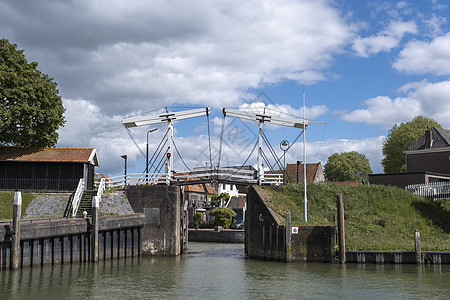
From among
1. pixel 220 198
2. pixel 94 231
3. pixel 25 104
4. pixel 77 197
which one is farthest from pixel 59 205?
pixel 220 198

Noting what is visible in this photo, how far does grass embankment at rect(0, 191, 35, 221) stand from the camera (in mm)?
31625

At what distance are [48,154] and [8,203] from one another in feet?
18.0

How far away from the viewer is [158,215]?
3353cm

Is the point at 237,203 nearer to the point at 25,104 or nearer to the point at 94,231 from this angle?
the point at 25,104

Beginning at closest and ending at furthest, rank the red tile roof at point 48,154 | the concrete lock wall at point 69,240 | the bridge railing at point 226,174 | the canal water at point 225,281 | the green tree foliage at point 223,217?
the canal water at point 225,281, the concrete lock wall at point 69,240, the bridge railing at point 226,174, the red tile roof at point 48,154, the green tree foliage at point 223,217

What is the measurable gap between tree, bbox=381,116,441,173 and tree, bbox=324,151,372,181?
13360 millimetres

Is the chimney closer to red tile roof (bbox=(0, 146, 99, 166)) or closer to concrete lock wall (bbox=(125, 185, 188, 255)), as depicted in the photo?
concrete lock wall (bbox=(125, 185, 188, 255))

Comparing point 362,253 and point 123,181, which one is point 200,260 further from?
point 362,253

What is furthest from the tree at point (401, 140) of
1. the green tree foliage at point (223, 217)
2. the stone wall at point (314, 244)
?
the stone wall at point (314, 244)

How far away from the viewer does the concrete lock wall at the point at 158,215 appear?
33156mm

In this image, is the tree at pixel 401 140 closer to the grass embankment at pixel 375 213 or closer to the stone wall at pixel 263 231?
the grass embankment at pixel 375 213

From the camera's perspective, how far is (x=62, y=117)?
40.9m

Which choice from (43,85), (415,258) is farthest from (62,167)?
(415,258)

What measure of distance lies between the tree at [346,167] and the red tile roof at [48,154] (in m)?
57.1
